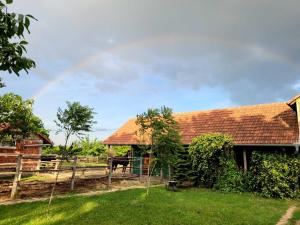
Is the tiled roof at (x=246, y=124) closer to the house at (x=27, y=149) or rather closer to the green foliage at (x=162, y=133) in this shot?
the green foliage at (x=162, y=133)

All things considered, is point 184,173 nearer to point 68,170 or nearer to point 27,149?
point 68,170

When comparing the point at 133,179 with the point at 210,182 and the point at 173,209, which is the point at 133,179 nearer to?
the point at 210,182

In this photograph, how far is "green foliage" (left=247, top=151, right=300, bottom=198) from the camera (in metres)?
14.2

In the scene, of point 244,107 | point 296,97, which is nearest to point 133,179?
point 244,107

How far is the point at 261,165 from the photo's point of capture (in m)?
15.1

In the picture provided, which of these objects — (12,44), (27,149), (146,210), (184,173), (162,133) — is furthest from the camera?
(27,149)

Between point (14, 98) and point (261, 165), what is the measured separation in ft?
50.8

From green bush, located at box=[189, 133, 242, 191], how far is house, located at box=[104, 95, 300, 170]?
99 centimetres

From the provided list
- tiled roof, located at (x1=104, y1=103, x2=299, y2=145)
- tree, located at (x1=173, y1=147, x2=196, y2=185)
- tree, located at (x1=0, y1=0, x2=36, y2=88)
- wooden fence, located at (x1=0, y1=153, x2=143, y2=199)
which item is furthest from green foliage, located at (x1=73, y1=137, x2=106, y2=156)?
tree, located at (x1=0, y1=0, x2=36, y2=88)

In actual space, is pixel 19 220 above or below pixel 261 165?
below

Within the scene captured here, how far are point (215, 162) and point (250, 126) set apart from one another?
3563 millimetres

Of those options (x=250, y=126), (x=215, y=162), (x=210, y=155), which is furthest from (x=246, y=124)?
(x=210, y=155)

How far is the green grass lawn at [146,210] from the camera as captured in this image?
889 centimetres

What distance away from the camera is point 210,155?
16.6 meters
